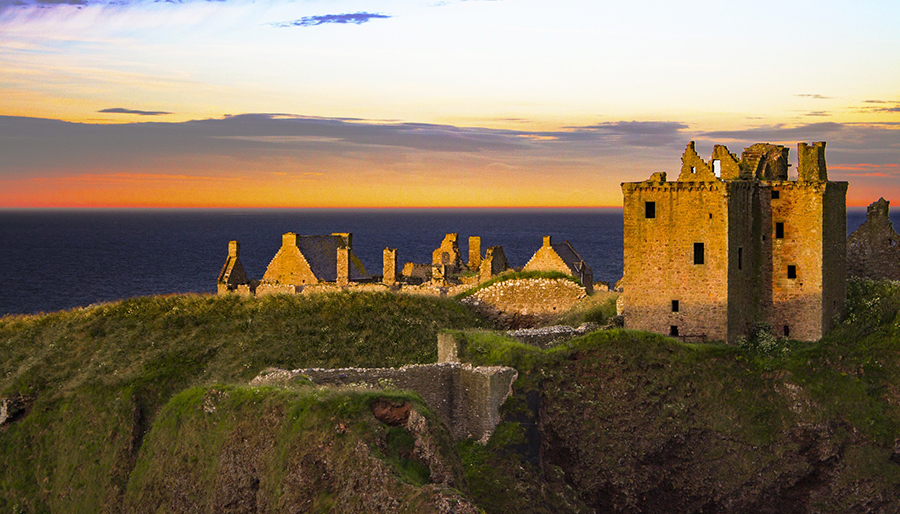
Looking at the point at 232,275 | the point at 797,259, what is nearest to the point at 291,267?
the point at 232,275

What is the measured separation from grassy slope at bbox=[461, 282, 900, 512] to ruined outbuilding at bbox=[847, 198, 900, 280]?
391 inches

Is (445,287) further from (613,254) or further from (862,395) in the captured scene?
(613,254)

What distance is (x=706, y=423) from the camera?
33875mm

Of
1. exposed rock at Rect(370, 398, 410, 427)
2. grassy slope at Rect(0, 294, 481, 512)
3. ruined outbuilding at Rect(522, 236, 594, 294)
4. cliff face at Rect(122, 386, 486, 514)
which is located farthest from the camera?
ruined outbuilding at Rect(522, 236, 594, 294)

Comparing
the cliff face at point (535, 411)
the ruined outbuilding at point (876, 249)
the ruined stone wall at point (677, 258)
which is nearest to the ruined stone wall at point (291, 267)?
the cliff face at point (535, 411)

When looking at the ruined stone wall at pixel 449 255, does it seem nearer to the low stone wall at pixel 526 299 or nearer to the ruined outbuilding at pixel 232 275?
the ruined outbuilding at pixel 232 275

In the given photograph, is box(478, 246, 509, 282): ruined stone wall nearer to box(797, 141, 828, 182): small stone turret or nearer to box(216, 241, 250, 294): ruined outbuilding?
box(216, 241, 250, 294): ruined outbuilding

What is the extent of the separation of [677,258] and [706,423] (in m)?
6.62

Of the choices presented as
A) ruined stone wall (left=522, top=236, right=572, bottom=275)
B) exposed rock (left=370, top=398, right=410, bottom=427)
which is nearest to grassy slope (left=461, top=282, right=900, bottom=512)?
exposed rock (left=370, top=398, right=410, bottom=427)

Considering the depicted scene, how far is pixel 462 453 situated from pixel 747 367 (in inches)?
510

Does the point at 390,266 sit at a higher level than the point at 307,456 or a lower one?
higher

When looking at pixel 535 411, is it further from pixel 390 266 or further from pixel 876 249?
pixel 876 249

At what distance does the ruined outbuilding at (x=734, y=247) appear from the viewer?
36.6 metres

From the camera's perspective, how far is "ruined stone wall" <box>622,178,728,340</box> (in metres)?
36.5
